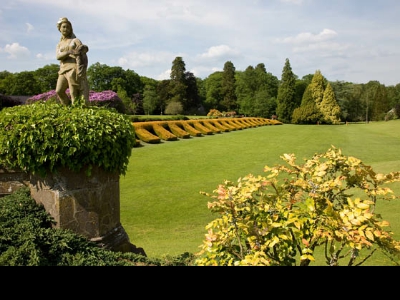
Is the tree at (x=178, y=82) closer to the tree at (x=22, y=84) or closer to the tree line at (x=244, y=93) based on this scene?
the tree line at (x=244, y=93)

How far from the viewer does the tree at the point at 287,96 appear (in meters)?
50.6

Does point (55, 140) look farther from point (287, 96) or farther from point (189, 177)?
point (287, 96)

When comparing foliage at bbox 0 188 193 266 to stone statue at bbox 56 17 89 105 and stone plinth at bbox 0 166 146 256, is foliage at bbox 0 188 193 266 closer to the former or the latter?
stone plinth at bbox 0 166 146 256

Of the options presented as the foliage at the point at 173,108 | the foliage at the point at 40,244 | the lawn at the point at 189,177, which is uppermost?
the foliage at the point at 173,108

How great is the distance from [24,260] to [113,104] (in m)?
19.4

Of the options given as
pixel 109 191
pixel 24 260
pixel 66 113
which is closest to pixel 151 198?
pixel 109 191

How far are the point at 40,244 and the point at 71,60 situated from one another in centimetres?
296

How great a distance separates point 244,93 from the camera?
61.1 m

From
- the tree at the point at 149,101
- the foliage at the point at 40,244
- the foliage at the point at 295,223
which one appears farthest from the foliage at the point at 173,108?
the foliage at the point at 295,223

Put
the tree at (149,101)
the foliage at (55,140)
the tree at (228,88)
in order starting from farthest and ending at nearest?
the tree at (228,88)
the tree at (149,101)
the foliage at (55,140)

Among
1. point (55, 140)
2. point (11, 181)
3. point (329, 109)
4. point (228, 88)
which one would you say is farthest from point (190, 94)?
point (55, 140)

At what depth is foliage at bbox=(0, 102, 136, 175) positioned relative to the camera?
396 cm

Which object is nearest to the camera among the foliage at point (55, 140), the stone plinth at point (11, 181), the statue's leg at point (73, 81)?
the foliage at point (55, 140)

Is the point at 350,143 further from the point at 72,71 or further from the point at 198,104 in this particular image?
the point at 198,104
